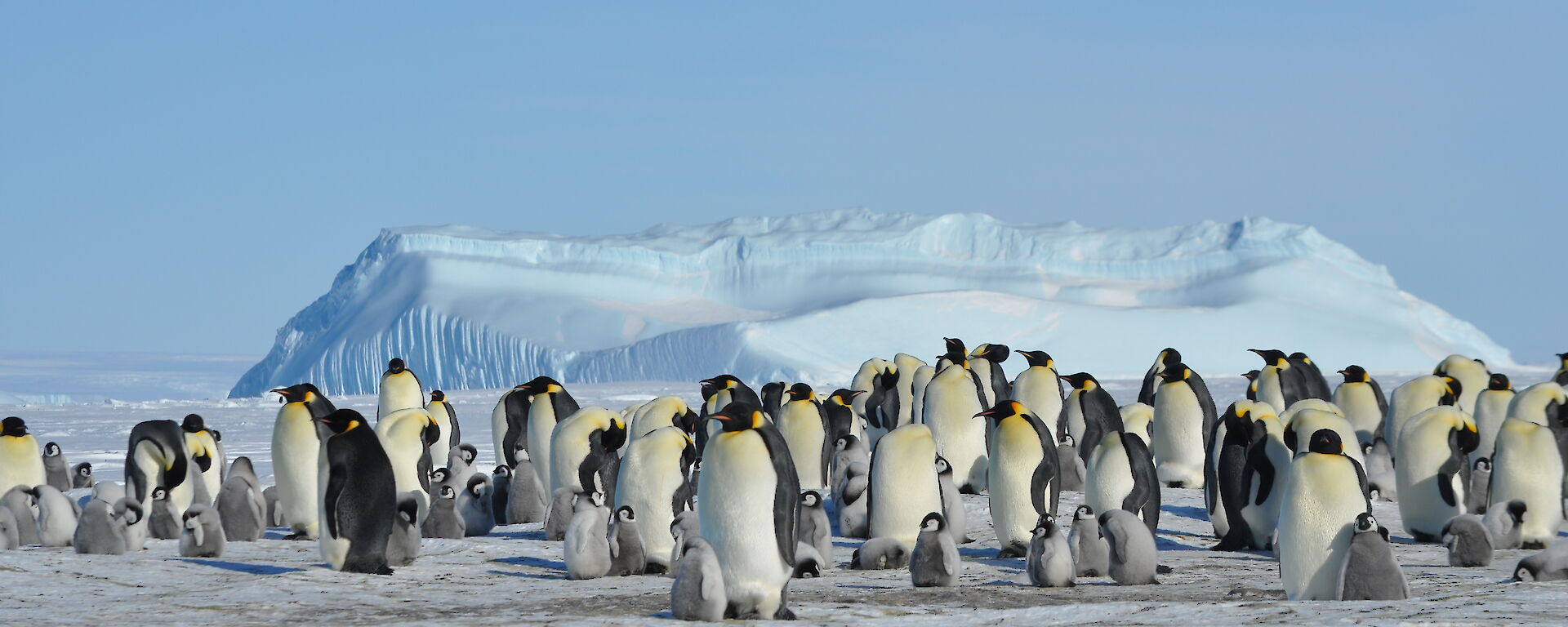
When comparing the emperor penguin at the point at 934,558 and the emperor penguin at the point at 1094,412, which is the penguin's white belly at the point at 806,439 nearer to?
the emperor penguin at the point at 1094,412

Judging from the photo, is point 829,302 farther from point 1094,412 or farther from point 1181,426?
point 1094,412

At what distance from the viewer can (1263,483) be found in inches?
317

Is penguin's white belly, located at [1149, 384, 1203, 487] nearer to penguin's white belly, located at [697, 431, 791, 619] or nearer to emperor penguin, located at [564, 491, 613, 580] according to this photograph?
emperor penguin, located at [564, 491, 613, 580]

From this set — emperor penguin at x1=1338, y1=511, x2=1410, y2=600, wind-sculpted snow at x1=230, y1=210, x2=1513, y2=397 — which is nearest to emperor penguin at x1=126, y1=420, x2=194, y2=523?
emperor penguin at x1=1338, y1=511, x2=1410, y2=600

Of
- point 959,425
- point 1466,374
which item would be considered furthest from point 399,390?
point 1466,374

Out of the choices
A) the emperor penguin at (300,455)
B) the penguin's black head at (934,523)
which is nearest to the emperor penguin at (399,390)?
the emperor penguin at (300,455)

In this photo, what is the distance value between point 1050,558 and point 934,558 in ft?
1.60

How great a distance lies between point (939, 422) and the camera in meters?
10.6

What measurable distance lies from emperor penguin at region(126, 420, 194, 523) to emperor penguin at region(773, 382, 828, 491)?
383cm

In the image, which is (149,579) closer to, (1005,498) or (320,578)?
(320,578)

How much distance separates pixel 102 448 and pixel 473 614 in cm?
1261

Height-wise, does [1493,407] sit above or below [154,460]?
above

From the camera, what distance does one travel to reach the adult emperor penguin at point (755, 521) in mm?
5621

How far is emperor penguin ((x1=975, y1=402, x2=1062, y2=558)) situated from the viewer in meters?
8.04
